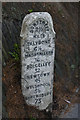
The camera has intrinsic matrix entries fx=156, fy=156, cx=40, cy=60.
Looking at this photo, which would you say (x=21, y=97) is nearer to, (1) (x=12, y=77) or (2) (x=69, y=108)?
(1) (x=12, y=77)

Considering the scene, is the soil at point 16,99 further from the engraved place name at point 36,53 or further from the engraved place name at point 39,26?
the engraved place name at point 39,26

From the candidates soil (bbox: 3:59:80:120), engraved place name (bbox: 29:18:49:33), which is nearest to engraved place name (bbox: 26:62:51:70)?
soil (bbox: 3:59:80:120)

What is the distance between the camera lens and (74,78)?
6082 millimetres

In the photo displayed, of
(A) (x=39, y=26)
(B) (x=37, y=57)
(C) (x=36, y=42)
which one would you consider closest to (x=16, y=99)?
(B) (x=37, y=57)

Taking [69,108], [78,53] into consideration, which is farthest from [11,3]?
[69,108]

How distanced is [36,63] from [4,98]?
114 centimetres

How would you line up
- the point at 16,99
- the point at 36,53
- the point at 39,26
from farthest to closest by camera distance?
the point at 16,99
the point at 36,53
the point at 39,26

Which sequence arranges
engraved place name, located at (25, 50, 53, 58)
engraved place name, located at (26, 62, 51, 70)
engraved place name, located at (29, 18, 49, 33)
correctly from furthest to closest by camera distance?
engraved place name, located at (26, 62, 51, 70), engraved place name, located at (25, 50, 53, 58), engraved place name, located at (29, 18, 49, 33)

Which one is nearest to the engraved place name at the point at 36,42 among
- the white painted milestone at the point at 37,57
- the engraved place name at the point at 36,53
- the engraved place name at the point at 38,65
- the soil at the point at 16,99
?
the white painted milestone at the point at 37,57

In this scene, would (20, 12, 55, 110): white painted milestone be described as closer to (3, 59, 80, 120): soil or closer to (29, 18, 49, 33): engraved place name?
(29, 18, 49, 33): engraved place name

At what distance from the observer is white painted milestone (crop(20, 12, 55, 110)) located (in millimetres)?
3660

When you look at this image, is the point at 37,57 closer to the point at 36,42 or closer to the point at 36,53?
the point at 36,53

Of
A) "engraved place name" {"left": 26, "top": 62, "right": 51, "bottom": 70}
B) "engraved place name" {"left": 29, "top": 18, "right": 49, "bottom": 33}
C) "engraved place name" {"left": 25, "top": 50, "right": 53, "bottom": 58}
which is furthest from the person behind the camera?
"engraved place name" {"left": 26, "top": 62, "right": 51, "bottom": 70}

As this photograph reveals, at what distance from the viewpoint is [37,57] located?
3.92m
